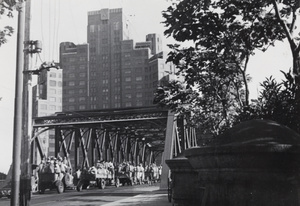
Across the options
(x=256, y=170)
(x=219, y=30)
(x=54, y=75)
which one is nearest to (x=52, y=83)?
(x=54, y=75)

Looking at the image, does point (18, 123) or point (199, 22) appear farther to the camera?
point (18, 123)

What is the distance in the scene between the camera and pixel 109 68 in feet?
347

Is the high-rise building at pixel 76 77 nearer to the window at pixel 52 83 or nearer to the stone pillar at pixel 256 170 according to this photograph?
the window at pixel 52 83

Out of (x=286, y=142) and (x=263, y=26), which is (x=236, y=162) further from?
(x=263, y=26)

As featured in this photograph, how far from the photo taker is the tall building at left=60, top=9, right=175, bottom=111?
338 feet

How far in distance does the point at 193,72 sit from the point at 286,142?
709 centimetres

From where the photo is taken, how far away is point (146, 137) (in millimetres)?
62844

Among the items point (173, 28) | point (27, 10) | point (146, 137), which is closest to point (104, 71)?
point (146, 137)

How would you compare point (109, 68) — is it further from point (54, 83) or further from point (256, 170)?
point (256, 170)

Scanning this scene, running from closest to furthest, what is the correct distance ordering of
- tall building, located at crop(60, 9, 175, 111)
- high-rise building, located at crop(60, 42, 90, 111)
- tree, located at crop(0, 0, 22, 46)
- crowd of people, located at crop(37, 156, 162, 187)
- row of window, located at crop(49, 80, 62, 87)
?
tree, located at crop(0, 0, 22, 46) → crowd of people, located at crop(37, 156, 162, 187) → tall building, located at crop(60, 9, 175, 111) → high-rise building, located at crop(60, 42, 90, 111) → row of window, located at crop(49, 80, 62, 87)

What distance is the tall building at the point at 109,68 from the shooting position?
102875 mm

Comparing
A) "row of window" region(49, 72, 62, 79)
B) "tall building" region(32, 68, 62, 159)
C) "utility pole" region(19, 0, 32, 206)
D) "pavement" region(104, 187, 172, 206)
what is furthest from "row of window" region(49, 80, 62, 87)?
"utility pole" region(19, 0, 32, 206)

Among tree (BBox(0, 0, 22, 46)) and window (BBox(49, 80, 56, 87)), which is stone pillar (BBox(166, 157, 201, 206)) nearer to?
tree (BBox(0, 0, 22, 46))

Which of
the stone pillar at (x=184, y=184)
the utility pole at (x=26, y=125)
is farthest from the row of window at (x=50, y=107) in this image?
the stone pillar at (x=184, y=184)
